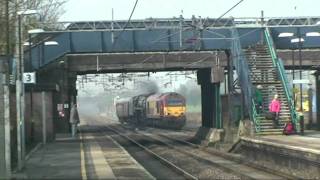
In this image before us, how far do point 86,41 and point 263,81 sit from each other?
15442mm

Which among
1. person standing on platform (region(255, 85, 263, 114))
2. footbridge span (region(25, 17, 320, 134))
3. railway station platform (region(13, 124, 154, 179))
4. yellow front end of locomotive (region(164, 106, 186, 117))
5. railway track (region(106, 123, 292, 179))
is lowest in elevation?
railway track (region(106, 123, 292, 179))

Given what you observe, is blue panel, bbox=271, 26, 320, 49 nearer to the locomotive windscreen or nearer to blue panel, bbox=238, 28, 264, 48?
blue panel, bbox=238, 28, 264, 48

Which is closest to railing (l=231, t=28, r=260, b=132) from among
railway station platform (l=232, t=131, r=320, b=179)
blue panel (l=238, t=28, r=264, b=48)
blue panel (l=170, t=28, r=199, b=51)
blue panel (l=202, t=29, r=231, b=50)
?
railway station platform (l=232, t=131, r=320, b=179)

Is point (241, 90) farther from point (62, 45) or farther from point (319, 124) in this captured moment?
point (62, 45)

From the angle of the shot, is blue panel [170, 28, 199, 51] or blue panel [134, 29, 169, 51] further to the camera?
blue panel [134, 29, 169, 51]

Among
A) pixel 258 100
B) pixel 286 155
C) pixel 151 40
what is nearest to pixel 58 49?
pixel 151 40

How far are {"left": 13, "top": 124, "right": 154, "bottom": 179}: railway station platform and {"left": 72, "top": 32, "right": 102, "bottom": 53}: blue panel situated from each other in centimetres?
1465

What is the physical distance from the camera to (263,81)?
34.8 metres

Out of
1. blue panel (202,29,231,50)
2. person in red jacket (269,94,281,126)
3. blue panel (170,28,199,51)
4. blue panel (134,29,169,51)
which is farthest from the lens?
blue panel (134,29,169,51)

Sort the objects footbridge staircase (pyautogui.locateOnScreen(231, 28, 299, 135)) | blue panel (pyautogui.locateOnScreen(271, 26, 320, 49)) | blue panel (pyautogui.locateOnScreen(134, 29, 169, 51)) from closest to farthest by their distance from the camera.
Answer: footbridge staircase (pyautogui.locateOnScreen(231, 28, 299, 135)) → blue panel (pyautogui.locateOnScreen(134, 29, 169, 51)) → blue panel (pyautogui.locateOnScreen(271, 26, 320, 49))

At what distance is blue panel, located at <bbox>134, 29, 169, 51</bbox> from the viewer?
45.4m

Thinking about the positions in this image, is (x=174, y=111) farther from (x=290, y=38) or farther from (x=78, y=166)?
(x=78, y=166)

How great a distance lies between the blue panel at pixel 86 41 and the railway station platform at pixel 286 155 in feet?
61.3

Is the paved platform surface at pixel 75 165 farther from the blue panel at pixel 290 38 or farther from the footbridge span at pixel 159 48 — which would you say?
→ the blue panel at pixel 290 38
